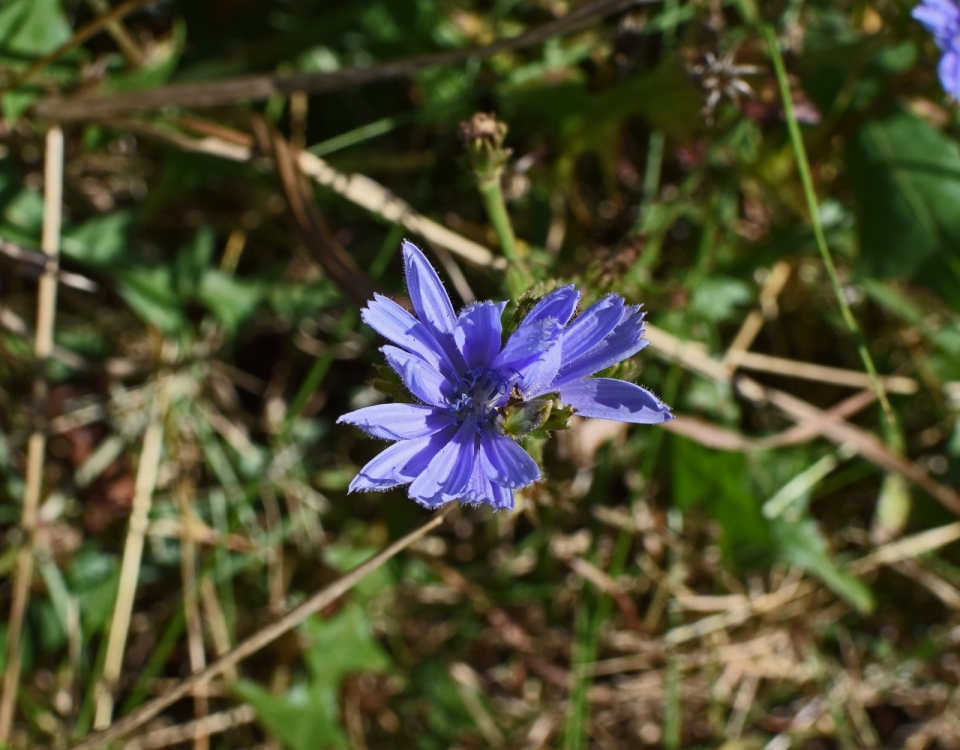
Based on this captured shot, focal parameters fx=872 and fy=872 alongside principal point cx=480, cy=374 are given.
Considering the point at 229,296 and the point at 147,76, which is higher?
the point at 147,76

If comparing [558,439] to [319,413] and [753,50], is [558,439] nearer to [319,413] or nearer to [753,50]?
[319,413]

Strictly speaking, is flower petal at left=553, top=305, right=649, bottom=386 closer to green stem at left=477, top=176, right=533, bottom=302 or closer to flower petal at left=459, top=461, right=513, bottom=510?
flower petal at left=459, top=461, right=513, bottom=510

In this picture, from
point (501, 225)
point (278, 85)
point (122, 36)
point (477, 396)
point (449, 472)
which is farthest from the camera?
point (122, 36)

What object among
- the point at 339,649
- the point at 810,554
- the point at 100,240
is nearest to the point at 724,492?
the point at 810,554

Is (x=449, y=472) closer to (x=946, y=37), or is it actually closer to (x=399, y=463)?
(x=399, y=463)

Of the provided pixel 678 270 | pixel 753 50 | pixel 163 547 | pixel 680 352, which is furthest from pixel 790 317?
pixel 163 547

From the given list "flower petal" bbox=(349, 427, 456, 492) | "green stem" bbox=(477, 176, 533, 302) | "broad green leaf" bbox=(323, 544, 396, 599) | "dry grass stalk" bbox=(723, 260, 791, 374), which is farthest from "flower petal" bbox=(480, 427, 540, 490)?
"dry grass stalk" bbox=(723, 260, 791, 374)

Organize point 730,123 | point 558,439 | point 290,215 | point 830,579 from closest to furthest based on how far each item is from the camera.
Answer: point 290,215, point 730,123, point 830,579, point 558,439
